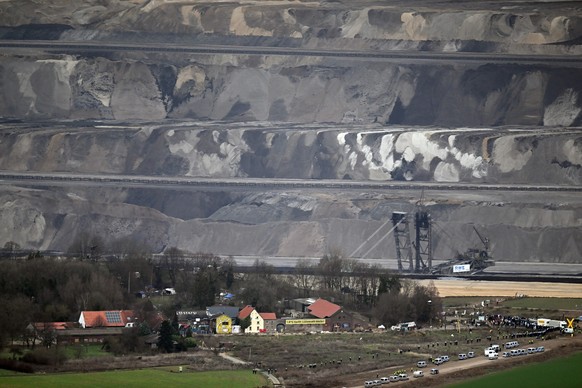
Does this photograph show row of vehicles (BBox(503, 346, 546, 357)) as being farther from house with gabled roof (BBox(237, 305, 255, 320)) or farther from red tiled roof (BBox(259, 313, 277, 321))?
house with gabled roof (BBox(237, 305, 255, 320))

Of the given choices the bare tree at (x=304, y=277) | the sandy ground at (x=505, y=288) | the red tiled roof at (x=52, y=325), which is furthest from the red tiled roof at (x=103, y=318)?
the sandy ground at (x=505, y=288)

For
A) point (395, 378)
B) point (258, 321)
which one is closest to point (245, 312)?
point (258, 321)

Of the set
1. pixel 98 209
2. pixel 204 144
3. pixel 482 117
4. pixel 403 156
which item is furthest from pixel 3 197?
pixel 482 117

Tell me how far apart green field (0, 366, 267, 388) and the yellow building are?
10.3m

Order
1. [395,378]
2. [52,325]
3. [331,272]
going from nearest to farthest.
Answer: [395,378] → [52,325] → [331,272]

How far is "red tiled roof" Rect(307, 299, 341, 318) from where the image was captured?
80312mm

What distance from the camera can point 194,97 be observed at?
4968 inches

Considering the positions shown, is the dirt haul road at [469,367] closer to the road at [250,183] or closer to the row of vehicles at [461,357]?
the row of vehicles at [461,357]

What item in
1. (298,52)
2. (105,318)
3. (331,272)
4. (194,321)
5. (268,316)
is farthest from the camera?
(298,52)

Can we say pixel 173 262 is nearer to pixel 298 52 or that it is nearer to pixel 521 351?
pixel 521 351

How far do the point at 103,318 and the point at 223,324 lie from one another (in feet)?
16.5

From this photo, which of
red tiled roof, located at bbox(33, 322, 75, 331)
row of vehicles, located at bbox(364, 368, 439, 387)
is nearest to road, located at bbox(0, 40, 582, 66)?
red tiled roof, located at bbox(33, 322, 75, 331)

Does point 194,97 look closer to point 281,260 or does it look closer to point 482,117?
point 482,117

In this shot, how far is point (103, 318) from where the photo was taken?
7412cm
